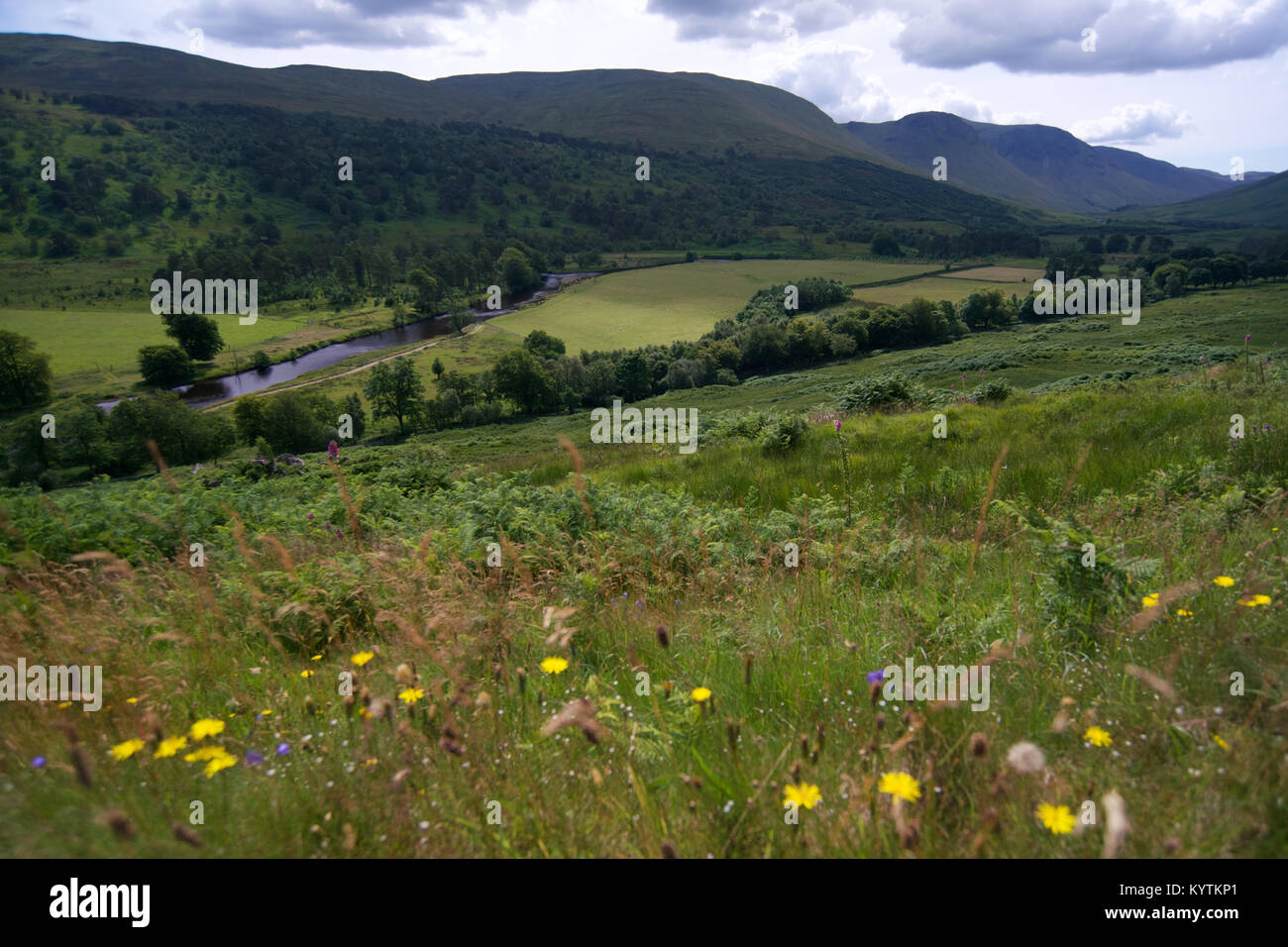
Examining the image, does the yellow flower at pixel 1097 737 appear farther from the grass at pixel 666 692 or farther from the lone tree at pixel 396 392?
the lone tree at pixel 396 392

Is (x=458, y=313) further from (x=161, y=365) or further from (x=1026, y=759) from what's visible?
(x=1026, y=759)

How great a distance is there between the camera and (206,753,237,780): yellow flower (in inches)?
95.1

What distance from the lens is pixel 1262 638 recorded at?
2723 mm

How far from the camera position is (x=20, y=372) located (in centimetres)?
8838

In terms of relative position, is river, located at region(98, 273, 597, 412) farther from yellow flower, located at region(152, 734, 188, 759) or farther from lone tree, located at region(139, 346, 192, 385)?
yellow flower, located at region(152, 734, 188, 759)

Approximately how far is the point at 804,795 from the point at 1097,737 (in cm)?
111

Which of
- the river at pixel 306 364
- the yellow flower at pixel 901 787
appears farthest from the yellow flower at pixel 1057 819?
the river at pixel 306 364

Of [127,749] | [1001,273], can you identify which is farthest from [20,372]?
[1001,273]

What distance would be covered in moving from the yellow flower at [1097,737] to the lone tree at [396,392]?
294 feet
